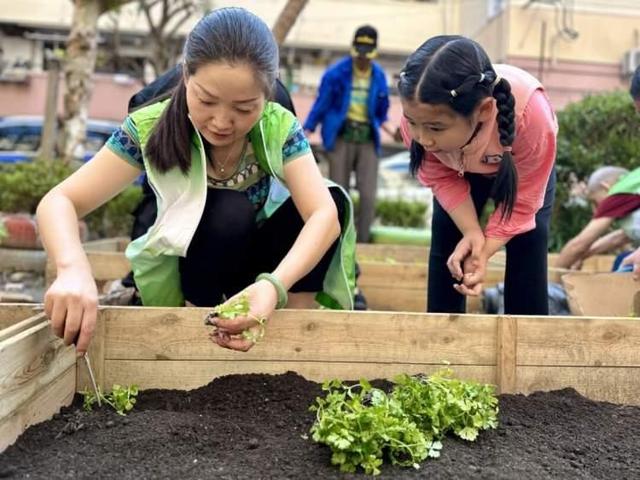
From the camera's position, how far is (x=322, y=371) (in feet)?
7.74

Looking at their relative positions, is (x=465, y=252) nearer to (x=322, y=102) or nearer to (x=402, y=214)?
(x=322, y=102)

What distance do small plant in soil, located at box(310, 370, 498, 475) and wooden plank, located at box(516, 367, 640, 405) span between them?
0.99 ft

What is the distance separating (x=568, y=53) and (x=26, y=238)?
15.4m

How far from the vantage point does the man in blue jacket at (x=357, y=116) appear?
696cm

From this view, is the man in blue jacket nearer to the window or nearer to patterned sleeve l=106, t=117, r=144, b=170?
patterned sleeve l=106, t=117, r=144, b=170

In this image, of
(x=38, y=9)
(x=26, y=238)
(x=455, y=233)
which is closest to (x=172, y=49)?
(x=38, y=9)

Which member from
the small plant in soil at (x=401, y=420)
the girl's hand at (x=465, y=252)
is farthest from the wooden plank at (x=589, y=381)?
the girl's hand at (x=465, y=252)

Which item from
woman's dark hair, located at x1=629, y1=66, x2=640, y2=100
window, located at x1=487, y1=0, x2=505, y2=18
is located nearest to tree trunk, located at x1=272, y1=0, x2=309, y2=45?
woman's dark hair, located at x1=629, y1=66, x2=640, y2=100

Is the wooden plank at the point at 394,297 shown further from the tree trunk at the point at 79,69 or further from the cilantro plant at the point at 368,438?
the tree trunk at the point at 79,69

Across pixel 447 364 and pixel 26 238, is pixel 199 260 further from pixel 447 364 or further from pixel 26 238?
pixel 26 238

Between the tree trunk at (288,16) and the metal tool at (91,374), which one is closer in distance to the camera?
the metal tool at (91,374)

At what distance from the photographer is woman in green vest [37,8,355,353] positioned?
207 cm

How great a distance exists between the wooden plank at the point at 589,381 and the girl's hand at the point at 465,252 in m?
0.44

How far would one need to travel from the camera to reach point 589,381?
2406 millimetres
